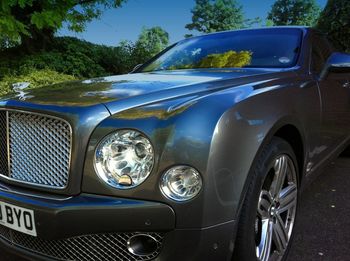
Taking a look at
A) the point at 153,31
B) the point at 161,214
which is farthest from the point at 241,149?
the point at 153,31

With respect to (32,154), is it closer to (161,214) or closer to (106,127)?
(106,127)

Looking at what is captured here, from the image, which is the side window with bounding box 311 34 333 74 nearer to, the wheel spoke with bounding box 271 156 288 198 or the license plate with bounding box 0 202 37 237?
the wheel spoke with bounding box 271 156 288 198

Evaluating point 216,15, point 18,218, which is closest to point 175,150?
point 18,218

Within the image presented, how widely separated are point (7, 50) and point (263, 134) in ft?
34.7

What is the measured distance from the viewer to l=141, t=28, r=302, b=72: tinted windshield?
3158 mm

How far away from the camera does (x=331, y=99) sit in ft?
10.8

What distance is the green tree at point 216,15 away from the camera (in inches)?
2111

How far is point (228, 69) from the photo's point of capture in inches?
118

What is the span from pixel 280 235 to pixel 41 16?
766 centimetres

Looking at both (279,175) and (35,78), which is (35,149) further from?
(35,78)

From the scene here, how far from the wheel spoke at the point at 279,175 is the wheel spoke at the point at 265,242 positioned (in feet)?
0.56

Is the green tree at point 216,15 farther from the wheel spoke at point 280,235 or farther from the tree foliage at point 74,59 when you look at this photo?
the wheel spoke at point 280,235

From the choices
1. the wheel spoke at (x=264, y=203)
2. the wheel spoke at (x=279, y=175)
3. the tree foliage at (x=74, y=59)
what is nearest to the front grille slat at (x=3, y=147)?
the wheel spoke at (x=264, y=203)

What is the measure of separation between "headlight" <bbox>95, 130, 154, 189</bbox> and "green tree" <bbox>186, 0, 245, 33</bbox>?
53.0 m
